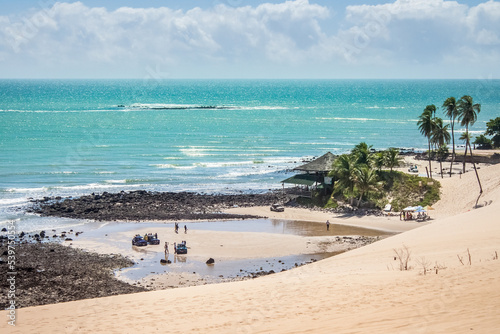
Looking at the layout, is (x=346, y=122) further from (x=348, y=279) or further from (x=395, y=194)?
(x=348, y=279)

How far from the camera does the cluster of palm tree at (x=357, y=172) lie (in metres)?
46.8

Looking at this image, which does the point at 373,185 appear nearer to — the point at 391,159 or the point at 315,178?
the point at 391,159

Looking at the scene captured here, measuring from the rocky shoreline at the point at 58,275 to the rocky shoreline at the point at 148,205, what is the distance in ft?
34.3

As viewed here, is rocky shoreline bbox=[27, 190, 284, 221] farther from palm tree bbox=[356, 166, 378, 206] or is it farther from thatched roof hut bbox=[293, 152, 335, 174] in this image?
palm tree bbox=[356, 166, 378, 206]

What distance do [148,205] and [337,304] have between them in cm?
3601

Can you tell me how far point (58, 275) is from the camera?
30.2 metres

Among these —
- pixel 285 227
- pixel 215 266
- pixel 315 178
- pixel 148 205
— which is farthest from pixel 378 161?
pixel 215 266

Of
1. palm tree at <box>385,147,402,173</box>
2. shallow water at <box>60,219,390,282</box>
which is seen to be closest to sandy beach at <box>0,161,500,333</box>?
shallow water at <box>60,219,390,282</box>

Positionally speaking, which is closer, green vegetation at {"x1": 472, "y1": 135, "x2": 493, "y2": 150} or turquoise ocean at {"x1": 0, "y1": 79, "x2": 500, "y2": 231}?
turquoise ocean at {"x1": 0, "y1": 79, "x2": 500, "y2": 231}

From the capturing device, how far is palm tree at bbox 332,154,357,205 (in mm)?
47291

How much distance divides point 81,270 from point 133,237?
8.19 metres

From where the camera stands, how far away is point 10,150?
85.7 metres

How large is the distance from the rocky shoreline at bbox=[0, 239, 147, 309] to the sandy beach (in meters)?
6.52

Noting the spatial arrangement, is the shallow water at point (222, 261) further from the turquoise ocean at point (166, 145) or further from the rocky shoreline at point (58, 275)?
the turquoise ocean at point (166, 145)
